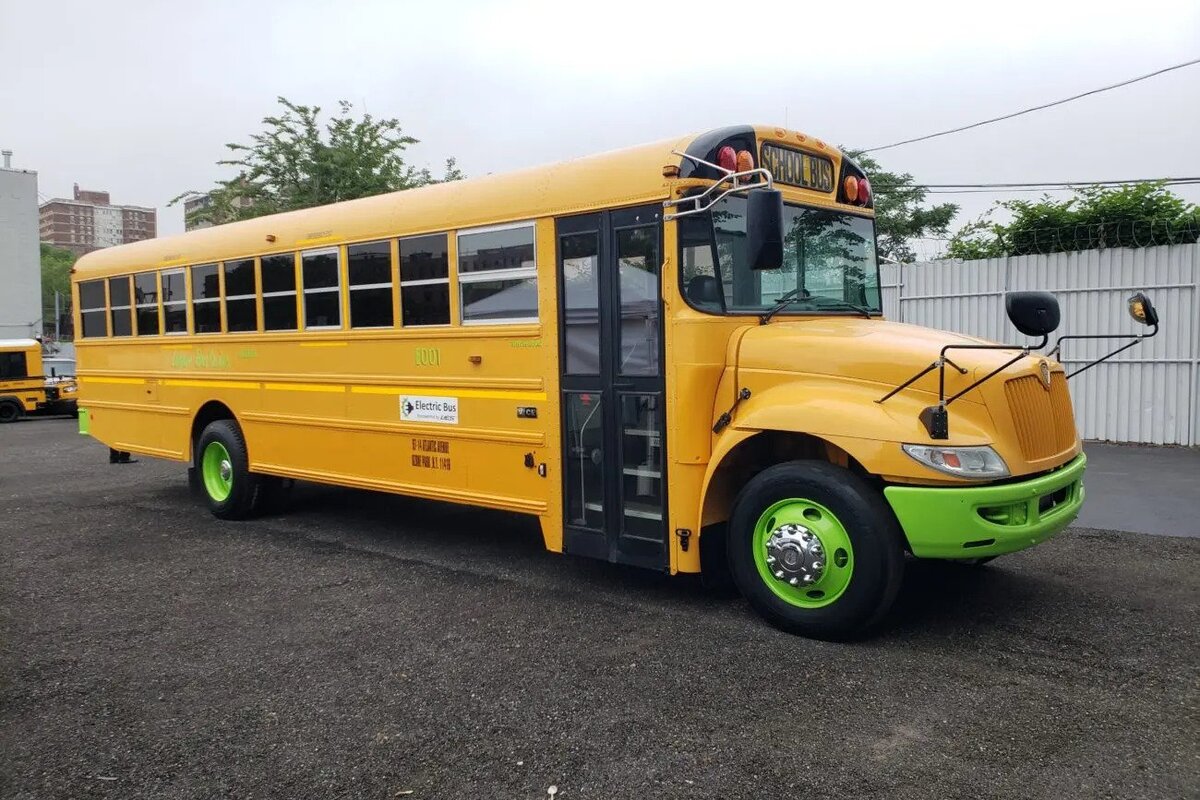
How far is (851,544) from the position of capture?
454 centimetres

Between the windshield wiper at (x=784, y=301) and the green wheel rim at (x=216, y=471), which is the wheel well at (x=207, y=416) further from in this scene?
the windshield wiper at (x=784, y=301)

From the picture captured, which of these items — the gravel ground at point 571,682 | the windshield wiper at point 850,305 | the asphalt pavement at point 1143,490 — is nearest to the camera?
Result: the gravel ground at point 571,682

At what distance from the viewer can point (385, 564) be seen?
22.1ft

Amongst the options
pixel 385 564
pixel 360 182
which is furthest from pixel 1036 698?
pixel 360 182

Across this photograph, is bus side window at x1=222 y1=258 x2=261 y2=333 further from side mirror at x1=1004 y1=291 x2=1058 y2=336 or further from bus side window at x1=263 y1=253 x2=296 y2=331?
side mirror at x1=1004 y1=291 x2=1058 y2=336

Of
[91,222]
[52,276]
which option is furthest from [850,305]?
[91,222]

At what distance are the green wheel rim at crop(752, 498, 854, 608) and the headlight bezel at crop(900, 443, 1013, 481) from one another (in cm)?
54

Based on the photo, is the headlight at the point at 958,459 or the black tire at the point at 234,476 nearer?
the headlight at the point at 958,459

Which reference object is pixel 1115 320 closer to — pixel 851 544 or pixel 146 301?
pixel 851 544

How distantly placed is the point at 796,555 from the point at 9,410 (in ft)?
79.4

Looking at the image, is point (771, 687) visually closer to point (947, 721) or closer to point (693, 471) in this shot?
point (947, 721)

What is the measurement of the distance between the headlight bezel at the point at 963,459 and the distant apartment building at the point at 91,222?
12814cm

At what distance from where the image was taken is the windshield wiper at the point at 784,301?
17.5 feet

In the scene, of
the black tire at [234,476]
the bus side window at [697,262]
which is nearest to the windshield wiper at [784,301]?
the bus side window at [697,262]
